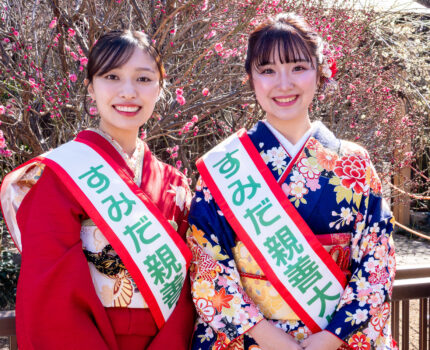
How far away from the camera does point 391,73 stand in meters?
5.33

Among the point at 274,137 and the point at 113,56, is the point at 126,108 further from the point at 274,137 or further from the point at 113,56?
the point at 274,137

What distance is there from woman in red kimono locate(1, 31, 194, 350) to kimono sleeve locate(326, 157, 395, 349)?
0.60 metres

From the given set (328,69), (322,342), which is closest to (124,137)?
(328,69)

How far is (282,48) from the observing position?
5.81ft

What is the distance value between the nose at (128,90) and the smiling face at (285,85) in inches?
18.7

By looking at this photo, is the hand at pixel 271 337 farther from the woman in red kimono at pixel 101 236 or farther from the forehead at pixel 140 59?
the forehead at pixel 140 59

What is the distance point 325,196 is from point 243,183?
0.31 m

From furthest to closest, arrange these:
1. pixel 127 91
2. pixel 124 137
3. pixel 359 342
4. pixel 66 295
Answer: pixel 124 137 → pixel 127 91 → pixel 359 342 → pixel 66 295

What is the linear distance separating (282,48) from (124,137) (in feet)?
2.35

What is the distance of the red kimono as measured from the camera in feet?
5.06

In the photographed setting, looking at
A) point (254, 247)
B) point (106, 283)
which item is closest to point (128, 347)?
point (106, 283)

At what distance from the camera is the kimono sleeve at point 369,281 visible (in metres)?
1.68

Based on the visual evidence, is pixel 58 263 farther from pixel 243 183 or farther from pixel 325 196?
pixel 325 196


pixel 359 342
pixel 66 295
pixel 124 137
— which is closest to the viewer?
pixel 66 295
